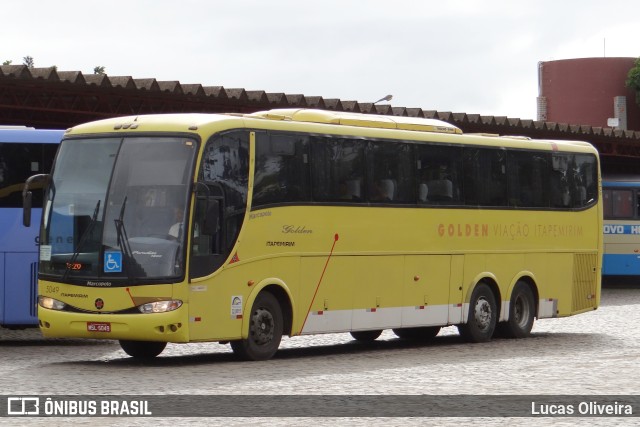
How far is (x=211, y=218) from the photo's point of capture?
18.2 metres

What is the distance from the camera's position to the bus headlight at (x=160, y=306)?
58.6 feet

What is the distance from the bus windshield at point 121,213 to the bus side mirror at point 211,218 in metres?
0.30

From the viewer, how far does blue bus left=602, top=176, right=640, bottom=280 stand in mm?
48719

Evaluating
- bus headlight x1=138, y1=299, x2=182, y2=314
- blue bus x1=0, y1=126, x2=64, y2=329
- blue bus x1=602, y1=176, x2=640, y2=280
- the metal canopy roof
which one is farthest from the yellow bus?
blue bus x1=602, y1=176, x2=640, y2=280

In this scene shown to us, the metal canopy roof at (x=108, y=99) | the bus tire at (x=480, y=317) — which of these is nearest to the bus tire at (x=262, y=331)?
the bus tire at (x=480, y=317)

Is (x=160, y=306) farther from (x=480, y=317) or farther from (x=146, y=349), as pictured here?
(x=480, y=317)

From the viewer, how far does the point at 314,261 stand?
67.1 ft

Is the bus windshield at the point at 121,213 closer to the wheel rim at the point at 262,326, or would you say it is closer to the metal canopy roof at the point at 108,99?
the wheel rim at the point at 262,326

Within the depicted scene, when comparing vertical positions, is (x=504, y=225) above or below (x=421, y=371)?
above

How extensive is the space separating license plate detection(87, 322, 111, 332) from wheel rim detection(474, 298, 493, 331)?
26.0 feet

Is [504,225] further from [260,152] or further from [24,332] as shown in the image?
[24,332]

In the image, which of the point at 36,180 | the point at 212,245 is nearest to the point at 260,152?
the point at 212,245

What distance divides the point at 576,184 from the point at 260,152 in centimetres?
934

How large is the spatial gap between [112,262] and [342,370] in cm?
299
